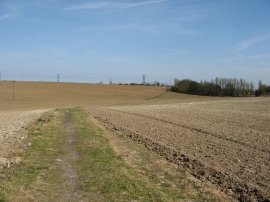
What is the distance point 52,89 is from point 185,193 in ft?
389

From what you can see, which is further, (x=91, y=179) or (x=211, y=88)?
(x=211, y=88)

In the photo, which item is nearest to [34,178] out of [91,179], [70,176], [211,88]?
[70,176]

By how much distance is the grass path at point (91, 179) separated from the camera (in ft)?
34.0

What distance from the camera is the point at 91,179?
1220 centimetres

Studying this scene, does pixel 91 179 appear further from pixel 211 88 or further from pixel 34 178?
pixel 211 88

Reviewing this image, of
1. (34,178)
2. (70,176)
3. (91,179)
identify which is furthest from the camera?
(70,176)

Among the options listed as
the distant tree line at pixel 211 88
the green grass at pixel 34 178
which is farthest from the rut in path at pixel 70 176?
the distant tree line at pixel 211 88

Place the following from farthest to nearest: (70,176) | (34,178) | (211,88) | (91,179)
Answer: (211,88) → (70,176) → (34,178) → (91,179)

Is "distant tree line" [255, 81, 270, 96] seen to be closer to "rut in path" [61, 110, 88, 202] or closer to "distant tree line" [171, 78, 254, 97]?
"distant tree line" [171, 78, 254, 97]

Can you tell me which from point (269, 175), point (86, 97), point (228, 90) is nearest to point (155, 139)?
point (269, 175)

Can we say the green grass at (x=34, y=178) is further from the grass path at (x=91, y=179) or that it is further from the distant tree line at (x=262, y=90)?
the distant tree line at (x=262, y=90)

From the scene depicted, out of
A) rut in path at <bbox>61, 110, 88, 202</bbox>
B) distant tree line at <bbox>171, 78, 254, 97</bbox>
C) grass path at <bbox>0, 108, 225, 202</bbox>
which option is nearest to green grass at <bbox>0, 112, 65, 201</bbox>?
grass path at <bbox>0, 108, 225, 202</bbox>

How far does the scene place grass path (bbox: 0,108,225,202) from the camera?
34.0 feet

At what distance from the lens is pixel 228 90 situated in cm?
14938
